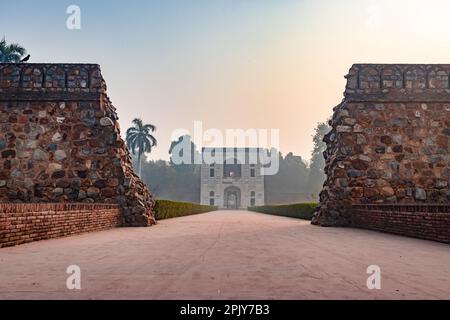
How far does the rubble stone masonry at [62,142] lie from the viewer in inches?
392

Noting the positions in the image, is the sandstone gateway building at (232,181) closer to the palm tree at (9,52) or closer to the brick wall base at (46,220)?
the palm tree at (9,52)

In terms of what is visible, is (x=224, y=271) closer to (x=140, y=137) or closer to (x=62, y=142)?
(x=62, y=142)

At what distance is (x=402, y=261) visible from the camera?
A: 13.2ft

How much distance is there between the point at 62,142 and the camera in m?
10.2

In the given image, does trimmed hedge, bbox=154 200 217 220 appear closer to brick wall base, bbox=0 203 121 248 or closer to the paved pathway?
brick wall base, bbox=0 203 121 248

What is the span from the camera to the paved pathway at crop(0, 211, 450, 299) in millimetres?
2568

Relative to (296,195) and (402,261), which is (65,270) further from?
(296,195)

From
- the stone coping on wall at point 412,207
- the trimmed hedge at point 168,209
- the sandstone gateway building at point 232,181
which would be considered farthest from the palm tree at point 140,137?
the stone coping on wall at point 412,207

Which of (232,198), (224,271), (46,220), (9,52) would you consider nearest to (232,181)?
(232,198)

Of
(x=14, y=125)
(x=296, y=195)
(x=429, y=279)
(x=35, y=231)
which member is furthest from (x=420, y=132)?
(x=296, y=195)

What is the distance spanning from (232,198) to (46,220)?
54.5m

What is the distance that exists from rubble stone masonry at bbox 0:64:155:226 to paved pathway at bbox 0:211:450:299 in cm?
480

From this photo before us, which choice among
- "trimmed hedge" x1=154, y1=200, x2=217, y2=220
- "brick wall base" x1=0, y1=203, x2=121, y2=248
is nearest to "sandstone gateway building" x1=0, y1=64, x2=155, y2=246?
"brick wall base" x1=0, y1=203, x2=121, y2=248
